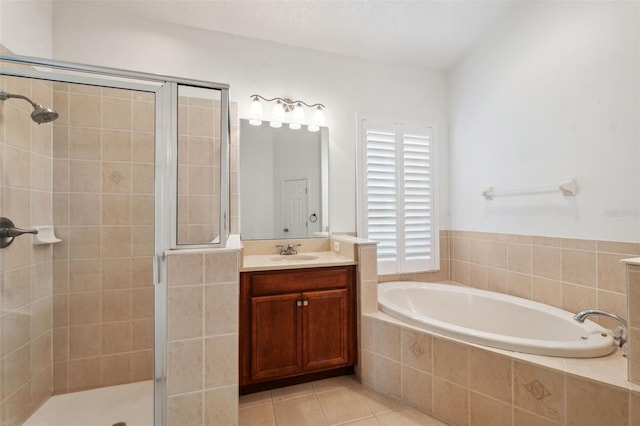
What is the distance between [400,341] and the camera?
1743 mm

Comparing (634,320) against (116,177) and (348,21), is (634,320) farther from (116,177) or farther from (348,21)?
(116,177)

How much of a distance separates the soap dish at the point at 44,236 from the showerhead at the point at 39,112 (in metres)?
0.59

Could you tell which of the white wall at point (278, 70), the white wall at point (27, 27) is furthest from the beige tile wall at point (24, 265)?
the white wall at point (278, 70)

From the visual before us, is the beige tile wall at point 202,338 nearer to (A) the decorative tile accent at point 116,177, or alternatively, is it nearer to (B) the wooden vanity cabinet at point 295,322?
(B) the wooden vanity cabinet at point 295,322

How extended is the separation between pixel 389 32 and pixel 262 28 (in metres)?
1.08

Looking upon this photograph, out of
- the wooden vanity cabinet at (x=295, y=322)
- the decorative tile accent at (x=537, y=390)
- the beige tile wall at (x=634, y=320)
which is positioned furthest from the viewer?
the wooden vanity cabinet at (x=295, y=322)

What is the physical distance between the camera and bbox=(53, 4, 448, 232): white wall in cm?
200

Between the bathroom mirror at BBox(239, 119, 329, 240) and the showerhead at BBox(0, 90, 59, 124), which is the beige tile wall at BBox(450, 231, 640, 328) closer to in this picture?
the bathroom mirror at BBox(239, 119, 329, 240)

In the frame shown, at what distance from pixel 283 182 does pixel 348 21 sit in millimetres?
1421

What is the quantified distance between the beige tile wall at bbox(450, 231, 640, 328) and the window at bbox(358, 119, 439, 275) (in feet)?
1.34

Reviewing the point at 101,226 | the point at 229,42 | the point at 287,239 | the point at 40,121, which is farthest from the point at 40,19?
the point at 287,239

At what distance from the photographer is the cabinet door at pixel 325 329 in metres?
1.89

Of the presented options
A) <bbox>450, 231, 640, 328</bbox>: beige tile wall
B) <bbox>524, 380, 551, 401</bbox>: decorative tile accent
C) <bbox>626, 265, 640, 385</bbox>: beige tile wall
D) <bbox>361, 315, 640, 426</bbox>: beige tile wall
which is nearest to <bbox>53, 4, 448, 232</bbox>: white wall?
<bbox>450, 231, 640, 328</bbox>: beige tile wall

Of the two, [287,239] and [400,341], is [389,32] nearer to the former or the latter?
[287,239]
